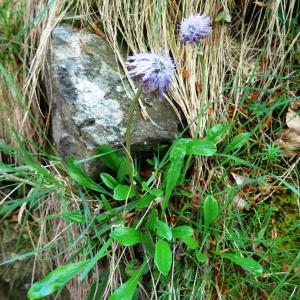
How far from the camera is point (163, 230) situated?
1.39 meters

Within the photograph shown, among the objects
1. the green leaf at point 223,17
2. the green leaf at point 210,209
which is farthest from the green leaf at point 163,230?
the green leaf at point 223,17

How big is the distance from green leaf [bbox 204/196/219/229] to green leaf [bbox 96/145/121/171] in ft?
1.09

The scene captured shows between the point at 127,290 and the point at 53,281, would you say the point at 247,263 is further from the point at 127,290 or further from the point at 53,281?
the point at 53,281

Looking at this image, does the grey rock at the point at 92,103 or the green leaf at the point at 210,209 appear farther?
the grey rock at the point at 92,103

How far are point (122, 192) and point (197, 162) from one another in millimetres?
289

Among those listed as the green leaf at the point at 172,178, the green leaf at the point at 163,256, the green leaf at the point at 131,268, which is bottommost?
the green leaf at the point at 131,268

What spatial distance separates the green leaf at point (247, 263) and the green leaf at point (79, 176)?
1.52ft

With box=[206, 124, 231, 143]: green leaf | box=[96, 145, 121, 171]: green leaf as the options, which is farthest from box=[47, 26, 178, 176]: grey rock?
box=[206, 124, 231, 143]: green leaf

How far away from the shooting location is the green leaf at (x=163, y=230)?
1374mm

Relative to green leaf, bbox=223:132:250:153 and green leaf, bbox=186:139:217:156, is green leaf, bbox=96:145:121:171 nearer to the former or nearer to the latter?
green leaf, bbox=186:139:217:156

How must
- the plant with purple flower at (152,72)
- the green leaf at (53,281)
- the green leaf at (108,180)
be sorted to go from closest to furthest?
the plant with purple flower at (152,72) < the green leaf at (53,281) < the green leaf at (108,180)

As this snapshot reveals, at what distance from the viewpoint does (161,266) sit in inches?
51.9

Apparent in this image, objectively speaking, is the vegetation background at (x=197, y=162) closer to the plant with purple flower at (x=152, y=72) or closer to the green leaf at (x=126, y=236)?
the green leaf at (x=126, y=236)

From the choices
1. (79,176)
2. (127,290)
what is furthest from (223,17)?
(127,290)
